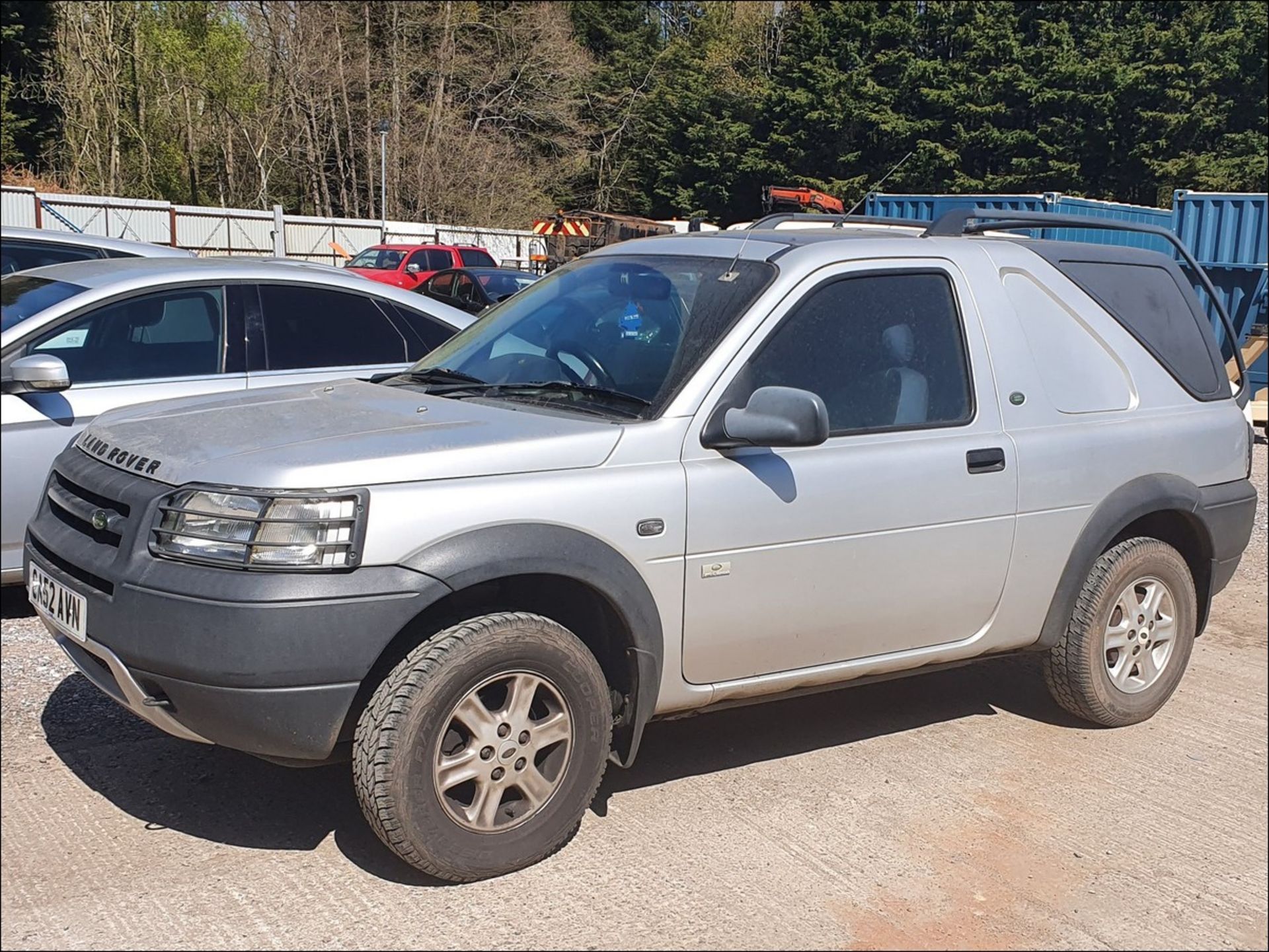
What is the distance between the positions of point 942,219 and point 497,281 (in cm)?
1859

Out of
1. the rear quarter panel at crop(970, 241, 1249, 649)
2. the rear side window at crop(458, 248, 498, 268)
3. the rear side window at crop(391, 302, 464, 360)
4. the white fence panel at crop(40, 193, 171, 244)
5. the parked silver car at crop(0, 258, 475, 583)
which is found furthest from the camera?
the rear side window at crop(458, 248, 498, 268)

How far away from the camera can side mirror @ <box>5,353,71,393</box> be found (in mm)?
5137

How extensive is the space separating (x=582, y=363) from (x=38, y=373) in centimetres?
244

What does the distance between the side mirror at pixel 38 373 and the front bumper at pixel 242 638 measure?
2.06 meters

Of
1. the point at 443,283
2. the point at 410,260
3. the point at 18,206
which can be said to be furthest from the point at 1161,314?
the point at 18,206

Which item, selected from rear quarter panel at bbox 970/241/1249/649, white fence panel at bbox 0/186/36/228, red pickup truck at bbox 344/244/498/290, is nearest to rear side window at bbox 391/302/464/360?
rear quarter panel at bbox 970/241/1249/649

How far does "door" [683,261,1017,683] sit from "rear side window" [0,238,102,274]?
519cm

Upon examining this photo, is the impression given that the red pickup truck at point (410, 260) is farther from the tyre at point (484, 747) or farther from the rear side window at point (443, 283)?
the tyre at point (484, 747)

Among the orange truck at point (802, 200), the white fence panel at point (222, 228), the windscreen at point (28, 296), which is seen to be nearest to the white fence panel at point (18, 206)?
the white fence panel at point (222, 228)

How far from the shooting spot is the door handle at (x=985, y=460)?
14.1 ft

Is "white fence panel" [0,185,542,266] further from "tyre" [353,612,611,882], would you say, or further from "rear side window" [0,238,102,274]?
"tyre" [353,612,611,882]

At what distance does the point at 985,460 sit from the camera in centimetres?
434

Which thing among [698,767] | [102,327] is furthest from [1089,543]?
[102,327]

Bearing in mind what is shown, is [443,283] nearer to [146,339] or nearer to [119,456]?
[146,339]
